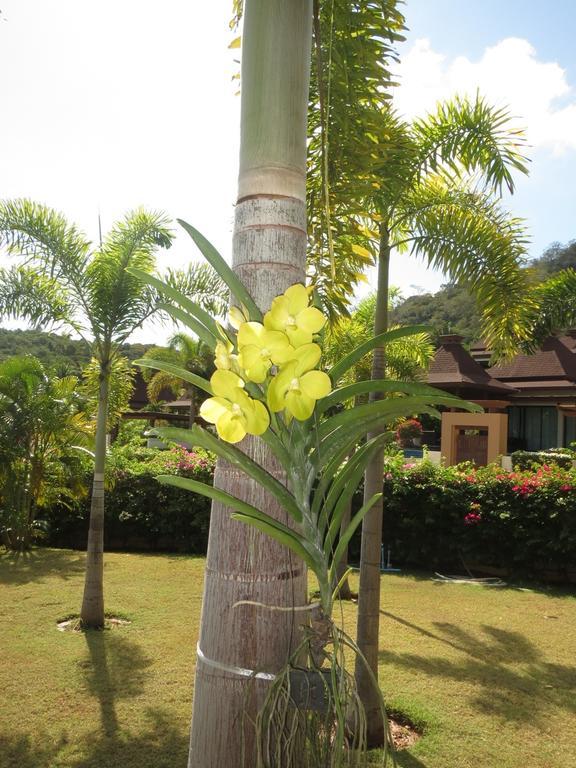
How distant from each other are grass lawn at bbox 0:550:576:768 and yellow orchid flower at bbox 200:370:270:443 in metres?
4.21

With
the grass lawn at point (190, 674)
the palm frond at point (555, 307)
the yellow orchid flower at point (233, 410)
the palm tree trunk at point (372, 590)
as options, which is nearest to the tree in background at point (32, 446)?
the grass lawn at point (190, 674)

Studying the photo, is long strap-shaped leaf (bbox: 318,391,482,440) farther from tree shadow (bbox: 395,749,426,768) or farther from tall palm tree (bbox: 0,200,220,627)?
tall palm tree (bbox: 0,200,220,627)

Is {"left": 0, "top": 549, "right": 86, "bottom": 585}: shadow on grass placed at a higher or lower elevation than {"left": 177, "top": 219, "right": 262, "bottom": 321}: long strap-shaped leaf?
lower

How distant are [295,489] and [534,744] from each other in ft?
15.1

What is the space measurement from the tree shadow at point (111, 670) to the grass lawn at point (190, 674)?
0.02 metres

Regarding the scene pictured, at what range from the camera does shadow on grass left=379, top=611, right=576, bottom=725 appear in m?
5.42

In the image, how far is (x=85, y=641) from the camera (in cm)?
691

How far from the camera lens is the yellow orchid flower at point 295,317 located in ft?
3.70

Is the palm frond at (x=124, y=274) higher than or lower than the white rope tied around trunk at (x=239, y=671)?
higher

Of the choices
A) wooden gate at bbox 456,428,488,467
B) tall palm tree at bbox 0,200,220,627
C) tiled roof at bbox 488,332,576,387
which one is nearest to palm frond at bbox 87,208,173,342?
tall palm tree at bbox 0,200,220,627

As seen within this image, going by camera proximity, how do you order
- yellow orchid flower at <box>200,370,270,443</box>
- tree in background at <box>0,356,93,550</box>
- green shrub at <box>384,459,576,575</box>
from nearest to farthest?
yellow orchid flower at <box>200,370,270,443</box> → green shrub at <box>384,459,576,575</box> → tree in background at <box>0,356,93,550</box>

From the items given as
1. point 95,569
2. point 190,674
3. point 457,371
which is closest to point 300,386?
point 190,674

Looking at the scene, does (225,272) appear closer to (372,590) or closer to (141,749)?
(372,590)

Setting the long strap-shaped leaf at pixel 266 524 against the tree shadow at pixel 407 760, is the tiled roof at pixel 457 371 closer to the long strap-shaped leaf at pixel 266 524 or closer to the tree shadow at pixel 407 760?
the tree shadow at pixel 407 760
